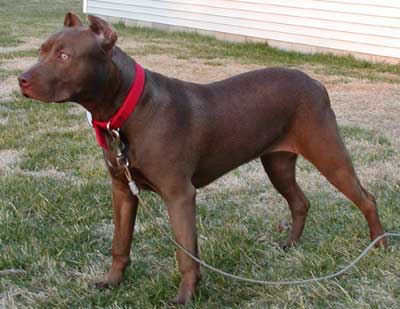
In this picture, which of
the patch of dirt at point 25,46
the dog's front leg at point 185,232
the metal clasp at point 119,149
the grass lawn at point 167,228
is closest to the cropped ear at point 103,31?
the metal clasp at point 119,149

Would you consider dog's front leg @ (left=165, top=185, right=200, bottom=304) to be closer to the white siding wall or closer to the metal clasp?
the metal clasp

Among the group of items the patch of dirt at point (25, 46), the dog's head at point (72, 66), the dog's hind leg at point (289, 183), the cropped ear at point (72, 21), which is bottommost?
the patch of dirt at point (25, 46)

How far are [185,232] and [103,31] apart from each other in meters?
1.04

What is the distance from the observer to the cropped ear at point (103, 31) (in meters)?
3.10

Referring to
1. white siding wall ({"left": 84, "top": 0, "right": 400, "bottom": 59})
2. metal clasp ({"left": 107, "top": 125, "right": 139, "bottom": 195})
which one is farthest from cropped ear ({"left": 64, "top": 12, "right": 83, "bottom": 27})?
white siding wall ({"left": 84, "top": 0, "right": 400, "bottom": 59})

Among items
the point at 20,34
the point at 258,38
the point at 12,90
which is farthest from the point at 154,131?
the point at 20,34

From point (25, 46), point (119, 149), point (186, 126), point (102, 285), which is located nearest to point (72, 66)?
point (119, 149)

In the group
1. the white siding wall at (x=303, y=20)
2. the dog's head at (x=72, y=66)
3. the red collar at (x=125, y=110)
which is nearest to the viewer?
the dog's head at (x=72, y=66)

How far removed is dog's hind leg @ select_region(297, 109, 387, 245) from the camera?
3.93 meters

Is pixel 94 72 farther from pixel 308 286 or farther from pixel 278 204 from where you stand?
pixel 278 204

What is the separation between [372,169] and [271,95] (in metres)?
2.10

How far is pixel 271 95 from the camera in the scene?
3.84 meters

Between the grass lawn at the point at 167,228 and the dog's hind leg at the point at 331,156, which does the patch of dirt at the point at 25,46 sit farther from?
the dog's hind leg at the point at 331,156

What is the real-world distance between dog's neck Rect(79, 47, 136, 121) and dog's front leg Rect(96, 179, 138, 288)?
0.48 m
